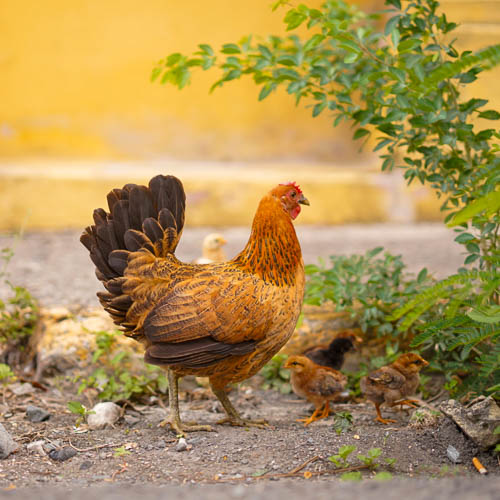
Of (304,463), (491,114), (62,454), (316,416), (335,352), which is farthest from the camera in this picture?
(335,352)

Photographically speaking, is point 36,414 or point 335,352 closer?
point 36,414

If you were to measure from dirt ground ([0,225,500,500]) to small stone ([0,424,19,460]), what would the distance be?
0.03 meters

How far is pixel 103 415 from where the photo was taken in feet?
12.6

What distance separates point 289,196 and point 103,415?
173 centimetres

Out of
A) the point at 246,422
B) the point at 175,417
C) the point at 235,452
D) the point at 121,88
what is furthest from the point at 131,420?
the point at 121,88

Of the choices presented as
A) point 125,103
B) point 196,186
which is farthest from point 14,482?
point 125,103

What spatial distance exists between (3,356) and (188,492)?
10.2 ft

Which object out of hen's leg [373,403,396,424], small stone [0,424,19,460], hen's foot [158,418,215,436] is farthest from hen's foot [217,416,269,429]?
small stone [0,424,19,460]

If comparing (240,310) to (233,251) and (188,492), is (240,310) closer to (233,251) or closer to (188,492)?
(188,492)

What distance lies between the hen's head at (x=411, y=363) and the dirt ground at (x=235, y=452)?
1.07 ft

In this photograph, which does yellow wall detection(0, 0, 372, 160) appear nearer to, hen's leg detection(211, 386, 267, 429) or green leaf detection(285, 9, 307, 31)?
green leaf detection(285, 9, 307, 31)

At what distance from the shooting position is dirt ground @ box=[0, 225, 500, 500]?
2303 mm

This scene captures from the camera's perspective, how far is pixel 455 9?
24.2 feet

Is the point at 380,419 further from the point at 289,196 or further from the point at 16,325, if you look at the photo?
the point at 16,325
